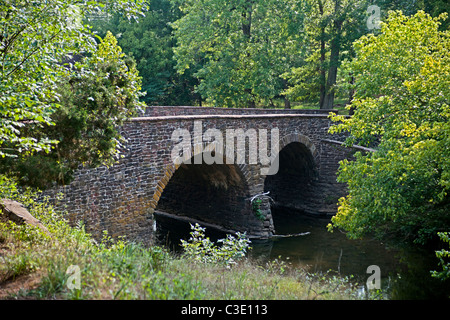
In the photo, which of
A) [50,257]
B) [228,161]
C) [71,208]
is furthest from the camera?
[228,161]

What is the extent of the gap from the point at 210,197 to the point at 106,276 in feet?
43.6

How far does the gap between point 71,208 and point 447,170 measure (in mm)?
8290

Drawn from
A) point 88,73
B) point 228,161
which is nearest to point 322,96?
point 228,161

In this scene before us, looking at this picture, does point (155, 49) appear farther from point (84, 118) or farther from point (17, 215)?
point (17, 215)

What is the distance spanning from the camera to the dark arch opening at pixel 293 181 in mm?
20703

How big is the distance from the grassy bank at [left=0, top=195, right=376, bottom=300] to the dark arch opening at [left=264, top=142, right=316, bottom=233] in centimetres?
1330

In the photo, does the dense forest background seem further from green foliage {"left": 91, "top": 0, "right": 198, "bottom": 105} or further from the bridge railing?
the bridge railing

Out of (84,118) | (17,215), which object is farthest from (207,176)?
(17,215)

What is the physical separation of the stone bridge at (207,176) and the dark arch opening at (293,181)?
1.7 inches

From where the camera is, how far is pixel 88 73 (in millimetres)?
8391

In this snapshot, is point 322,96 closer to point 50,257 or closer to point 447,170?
point 447,170

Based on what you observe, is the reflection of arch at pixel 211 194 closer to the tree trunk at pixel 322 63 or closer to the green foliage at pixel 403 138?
the green foliage at pixel 403 138

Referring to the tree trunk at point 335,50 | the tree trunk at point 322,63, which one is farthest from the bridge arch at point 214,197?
the tree trunk at point 322,63
